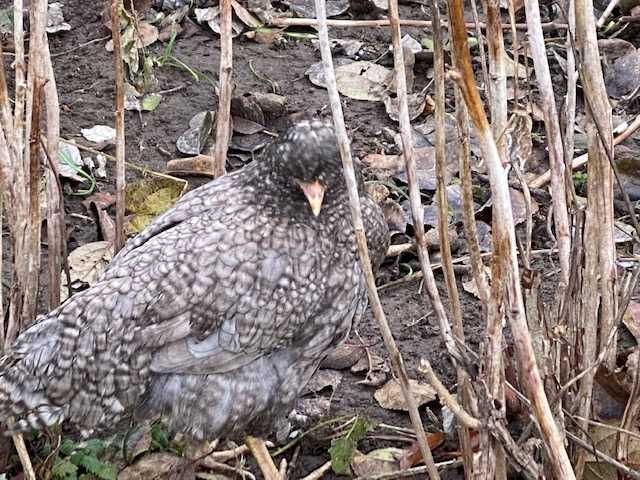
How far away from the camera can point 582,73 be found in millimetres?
2299

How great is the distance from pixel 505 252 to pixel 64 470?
1.43 m

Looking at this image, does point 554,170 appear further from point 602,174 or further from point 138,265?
point 138,265

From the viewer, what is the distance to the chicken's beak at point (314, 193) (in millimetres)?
2774

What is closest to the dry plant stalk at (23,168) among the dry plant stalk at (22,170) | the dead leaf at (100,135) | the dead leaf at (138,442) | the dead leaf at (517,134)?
the dry plant stalk at (22,170)

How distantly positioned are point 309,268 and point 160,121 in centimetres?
176

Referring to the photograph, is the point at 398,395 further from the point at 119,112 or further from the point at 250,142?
the point at 250,142

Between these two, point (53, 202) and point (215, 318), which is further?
point (53, 202)

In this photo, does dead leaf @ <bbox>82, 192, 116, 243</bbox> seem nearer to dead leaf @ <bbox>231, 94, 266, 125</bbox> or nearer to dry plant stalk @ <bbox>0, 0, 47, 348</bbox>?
dead leaf @ <bbox>231, 94, 266, 125</bbox>

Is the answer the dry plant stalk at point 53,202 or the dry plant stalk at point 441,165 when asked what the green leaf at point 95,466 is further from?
the dry plant stalk at point 441,165

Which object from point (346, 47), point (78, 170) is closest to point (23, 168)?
point (78, 170)

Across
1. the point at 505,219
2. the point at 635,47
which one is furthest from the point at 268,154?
the point at 635,47

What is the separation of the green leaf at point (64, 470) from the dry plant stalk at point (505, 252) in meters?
1.33

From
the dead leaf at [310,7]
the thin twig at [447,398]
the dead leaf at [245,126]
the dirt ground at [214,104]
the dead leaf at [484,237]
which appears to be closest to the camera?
the thin twig at [447,398]

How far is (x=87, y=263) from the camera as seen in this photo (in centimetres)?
363
